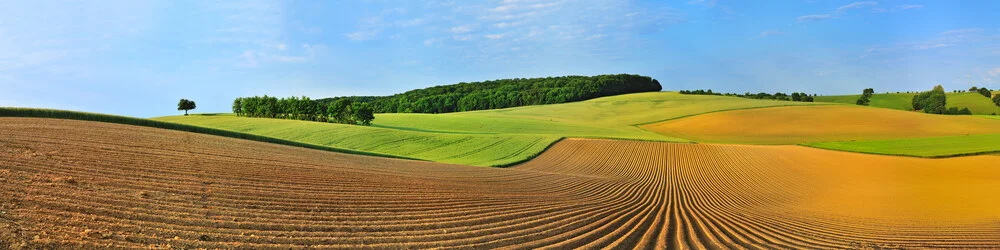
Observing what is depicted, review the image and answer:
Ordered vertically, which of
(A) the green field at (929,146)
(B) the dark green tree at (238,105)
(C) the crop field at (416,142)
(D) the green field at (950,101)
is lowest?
(A) the green field at (929,146)

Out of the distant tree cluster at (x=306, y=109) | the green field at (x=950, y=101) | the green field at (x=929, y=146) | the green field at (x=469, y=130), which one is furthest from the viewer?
the green field at (x=950, y=101)

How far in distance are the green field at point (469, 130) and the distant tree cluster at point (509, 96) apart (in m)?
23.0

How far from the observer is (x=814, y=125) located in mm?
70875

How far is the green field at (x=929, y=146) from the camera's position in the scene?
42562 millimetres

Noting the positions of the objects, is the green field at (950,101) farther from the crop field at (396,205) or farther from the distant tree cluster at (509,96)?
the crop field at (396,205)

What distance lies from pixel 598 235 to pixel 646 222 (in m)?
Result: 2.93

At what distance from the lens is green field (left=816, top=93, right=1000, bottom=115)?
A: 97.6 m

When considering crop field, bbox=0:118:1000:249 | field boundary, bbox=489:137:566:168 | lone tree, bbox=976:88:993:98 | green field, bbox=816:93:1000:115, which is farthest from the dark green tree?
lone tree, bbox=976:88:993:98

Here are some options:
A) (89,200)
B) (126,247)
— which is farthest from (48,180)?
(126,247)

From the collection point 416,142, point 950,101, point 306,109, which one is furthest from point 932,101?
point 306,109

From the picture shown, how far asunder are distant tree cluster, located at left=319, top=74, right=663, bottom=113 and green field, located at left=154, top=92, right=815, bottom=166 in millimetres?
22963

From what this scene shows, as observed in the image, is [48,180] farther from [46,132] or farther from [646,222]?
[646,222]

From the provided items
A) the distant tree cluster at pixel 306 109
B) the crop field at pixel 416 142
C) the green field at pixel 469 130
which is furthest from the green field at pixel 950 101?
the distant tree cluster at pixel 306 109

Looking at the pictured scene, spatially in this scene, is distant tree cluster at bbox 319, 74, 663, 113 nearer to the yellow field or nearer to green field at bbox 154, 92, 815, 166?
green field at bbox 154, 92, 815, 166
